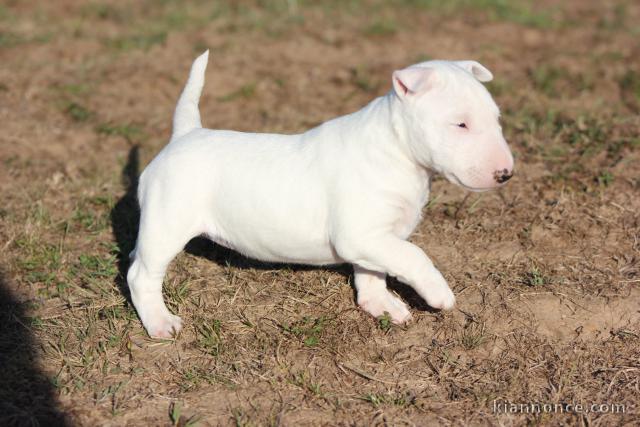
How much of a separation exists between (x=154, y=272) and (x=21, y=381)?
0.85 metres

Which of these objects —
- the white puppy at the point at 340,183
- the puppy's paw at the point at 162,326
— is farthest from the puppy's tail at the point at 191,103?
the puppy's paw at the point at 162,326

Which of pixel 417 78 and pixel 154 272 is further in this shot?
pixel 154 272

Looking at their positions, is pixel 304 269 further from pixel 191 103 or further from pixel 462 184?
pixel 462 184

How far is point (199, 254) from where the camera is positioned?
5.02 metres

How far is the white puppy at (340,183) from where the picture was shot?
3.51m

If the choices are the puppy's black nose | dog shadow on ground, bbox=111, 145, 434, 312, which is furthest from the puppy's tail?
the puppy's black nose

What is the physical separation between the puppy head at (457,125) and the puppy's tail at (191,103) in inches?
54.8

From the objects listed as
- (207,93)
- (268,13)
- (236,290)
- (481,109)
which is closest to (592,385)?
(481,109)

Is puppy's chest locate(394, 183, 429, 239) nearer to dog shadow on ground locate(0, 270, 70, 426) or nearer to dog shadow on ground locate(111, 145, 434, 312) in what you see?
dog shadow on ground locate(111, 145, 434, 312)

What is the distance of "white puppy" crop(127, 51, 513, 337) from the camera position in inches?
138

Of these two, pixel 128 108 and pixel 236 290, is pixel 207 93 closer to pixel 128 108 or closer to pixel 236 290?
pixel 128 108

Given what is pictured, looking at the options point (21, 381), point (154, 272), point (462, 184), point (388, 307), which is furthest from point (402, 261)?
point (21, 381)

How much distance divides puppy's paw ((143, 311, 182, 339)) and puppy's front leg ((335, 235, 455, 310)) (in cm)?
108

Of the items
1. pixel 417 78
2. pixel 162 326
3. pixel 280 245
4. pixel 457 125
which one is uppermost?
pixel 417 78
